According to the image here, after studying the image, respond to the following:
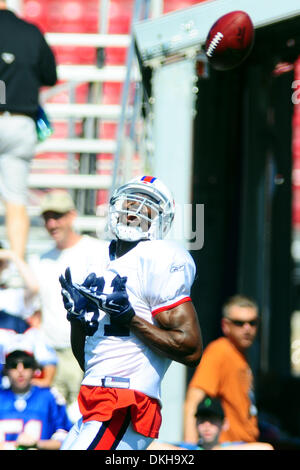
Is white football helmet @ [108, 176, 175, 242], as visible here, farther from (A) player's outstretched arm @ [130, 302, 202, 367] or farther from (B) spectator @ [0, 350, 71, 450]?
(B) spectator @ [0, 350, 71, 450]

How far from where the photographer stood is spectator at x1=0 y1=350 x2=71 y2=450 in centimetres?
437

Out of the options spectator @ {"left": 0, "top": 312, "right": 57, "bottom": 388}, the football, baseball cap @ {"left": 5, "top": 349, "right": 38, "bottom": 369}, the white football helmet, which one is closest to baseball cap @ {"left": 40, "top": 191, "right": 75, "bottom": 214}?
spectator @ {"left": 0, "top": 312, "right": 57, "bottom": 388}

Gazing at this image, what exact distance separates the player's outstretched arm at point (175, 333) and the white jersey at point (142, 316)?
1.4 inches

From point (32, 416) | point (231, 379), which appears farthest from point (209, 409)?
point (32, 416)

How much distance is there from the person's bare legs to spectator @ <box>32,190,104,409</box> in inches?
7.5

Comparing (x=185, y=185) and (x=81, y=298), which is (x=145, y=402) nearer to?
(x=81, y=298)

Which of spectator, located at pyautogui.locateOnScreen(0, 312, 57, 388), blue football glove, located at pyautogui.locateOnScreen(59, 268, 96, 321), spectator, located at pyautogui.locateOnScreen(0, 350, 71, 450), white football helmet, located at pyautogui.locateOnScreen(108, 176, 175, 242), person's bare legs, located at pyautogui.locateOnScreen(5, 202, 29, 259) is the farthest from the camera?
person's bare legs, located at pyautogui.locateOnScreen(5, 202, 29, 259)

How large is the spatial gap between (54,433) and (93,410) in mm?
1501

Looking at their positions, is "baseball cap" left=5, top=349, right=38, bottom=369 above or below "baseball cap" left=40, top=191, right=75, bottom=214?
below

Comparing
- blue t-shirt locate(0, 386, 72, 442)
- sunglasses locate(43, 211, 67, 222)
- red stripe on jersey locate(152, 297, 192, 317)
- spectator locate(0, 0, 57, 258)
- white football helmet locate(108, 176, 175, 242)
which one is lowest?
blue t-shirt locate(0, 386, 72, 442)

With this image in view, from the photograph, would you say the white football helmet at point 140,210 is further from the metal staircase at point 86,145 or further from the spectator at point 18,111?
the metal staircase at point 86,145

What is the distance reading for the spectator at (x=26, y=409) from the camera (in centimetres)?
437

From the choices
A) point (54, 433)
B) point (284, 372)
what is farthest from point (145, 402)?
point (284, 372)

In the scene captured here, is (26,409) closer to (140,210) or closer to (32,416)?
(32,416)
